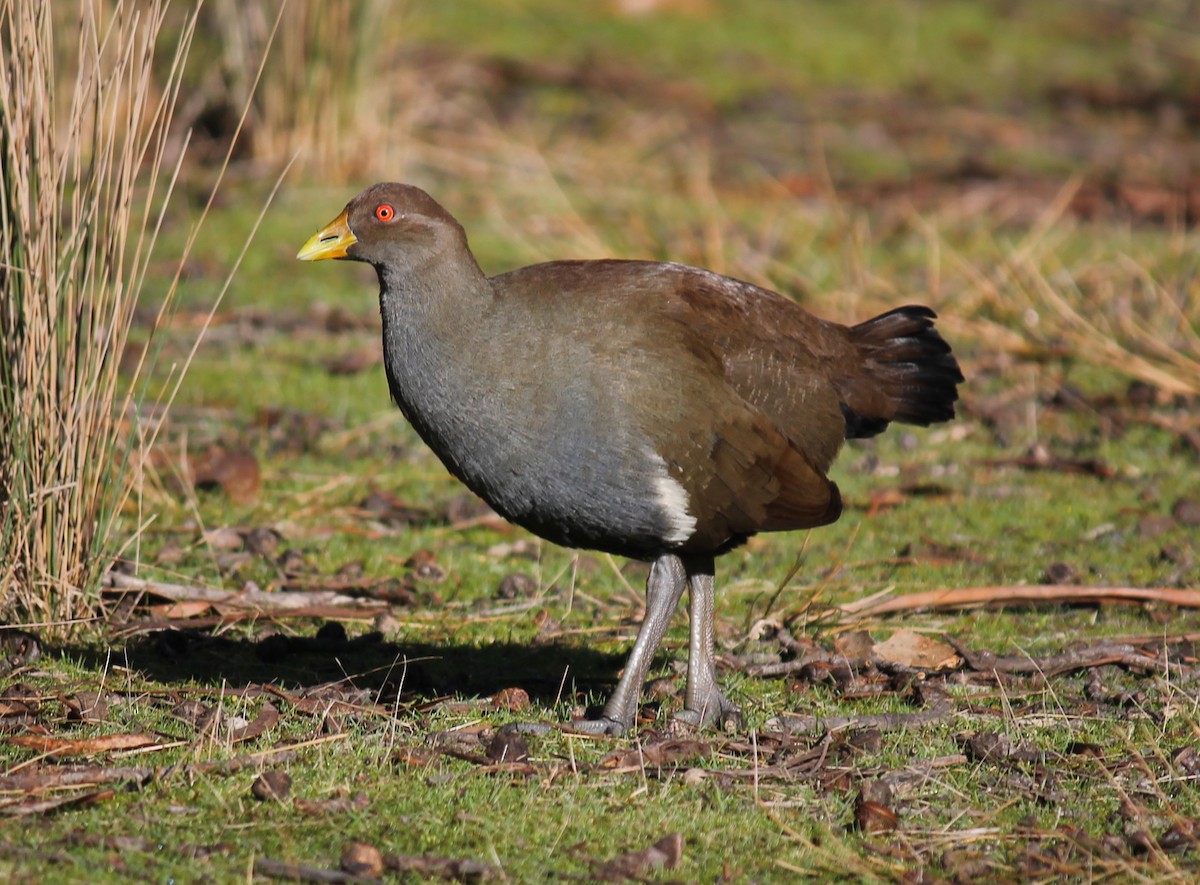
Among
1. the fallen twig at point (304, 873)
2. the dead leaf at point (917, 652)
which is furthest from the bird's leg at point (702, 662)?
the fallen twig at point (304, 873)

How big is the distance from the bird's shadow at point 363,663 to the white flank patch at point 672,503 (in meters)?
0.64

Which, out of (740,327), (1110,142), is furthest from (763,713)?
(1110,142)

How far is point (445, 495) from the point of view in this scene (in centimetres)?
747

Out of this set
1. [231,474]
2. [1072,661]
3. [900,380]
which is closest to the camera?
[1072,661]

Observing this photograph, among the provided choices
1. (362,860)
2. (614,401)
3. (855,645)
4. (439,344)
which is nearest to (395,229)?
(439,344)

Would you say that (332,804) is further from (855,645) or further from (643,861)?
(855,645)

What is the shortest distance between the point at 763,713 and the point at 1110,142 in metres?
10.7

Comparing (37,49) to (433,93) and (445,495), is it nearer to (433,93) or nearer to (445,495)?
(445,495)

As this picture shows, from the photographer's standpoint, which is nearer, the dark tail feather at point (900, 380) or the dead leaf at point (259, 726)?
the dead leaf at point (259, 726)

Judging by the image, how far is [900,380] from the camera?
18.4 feet

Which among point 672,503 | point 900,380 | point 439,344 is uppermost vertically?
point 439,344

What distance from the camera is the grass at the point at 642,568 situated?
4.08 metres

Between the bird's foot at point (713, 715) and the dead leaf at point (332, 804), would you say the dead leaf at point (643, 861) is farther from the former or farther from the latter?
the bird's foot at point (713, 715)

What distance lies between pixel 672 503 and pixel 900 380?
1.20m
